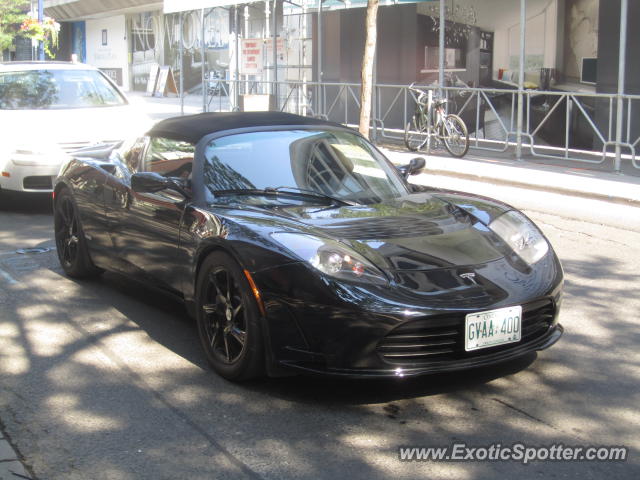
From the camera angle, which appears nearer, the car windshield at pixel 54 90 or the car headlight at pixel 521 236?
the car headlight at pixel 521 236

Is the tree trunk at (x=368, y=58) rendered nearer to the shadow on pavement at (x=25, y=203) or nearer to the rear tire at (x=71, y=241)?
the shadow on pavement at (x=25, y=203)

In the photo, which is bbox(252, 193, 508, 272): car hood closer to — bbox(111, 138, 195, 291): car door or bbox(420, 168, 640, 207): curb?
bbox(111, 138, 195, 291): car door

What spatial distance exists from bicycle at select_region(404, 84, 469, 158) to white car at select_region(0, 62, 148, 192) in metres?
5.93

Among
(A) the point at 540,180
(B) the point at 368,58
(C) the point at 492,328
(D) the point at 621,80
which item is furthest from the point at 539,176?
(C) the point at 492,328

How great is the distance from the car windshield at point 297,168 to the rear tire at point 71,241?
1832 millimetres

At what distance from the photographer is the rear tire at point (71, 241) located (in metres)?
6.74

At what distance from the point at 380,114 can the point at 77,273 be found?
39.7 feet

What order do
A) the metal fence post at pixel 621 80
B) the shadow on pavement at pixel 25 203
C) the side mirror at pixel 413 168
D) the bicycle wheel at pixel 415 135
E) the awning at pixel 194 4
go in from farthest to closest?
the awning at pixel 194 4, the bicycle wheel at pixel 415 135, the metal fence post at pixel 621 80, the shadow on pavement at pixel 25 203, the side mirror at pixel 413 168

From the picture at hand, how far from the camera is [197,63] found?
38312 mm

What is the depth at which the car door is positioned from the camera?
5320 mm

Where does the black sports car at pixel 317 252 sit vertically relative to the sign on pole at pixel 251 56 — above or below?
below

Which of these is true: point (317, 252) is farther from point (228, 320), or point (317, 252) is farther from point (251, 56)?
point (251, 56)

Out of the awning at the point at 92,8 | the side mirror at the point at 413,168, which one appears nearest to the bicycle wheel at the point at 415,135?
the side mirror at the point at 413,168

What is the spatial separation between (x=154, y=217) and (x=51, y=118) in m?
5.73
